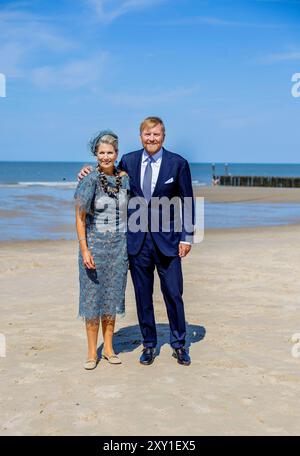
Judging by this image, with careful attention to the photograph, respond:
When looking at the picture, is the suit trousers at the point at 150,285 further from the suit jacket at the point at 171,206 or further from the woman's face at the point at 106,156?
the woman's face at the point at 106,156

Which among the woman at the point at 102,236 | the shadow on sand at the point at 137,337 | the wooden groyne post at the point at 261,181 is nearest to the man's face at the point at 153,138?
the woman at the point at 102,236

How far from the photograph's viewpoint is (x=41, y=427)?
163 inches

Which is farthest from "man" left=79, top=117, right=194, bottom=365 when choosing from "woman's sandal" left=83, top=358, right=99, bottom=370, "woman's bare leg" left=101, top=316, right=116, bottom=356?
"woman's sandal" left=83, top=358, right=99, bottom=370

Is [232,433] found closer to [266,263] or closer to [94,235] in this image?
[94,235]

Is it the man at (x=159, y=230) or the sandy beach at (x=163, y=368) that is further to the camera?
the man at (x=159, y=230)

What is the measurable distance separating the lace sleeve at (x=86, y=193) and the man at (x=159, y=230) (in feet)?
0.43

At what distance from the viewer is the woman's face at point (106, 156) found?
17.3 ft

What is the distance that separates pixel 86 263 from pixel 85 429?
1620 millimetres

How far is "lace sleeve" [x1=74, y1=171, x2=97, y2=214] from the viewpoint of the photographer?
17.2ft

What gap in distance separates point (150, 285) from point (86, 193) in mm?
1103

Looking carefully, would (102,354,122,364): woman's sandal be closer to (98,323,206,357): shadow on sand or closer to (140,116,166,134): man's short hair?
(98,323,206,357): shadow on sand

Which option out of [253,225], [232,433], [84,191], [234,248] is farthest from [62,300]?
[253,225]

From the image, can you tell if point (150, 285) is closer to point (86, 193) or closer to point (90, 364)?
point (90, 364)

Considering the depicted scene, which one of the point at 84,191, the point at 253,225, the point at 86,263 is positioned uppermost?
the point at 84,191
